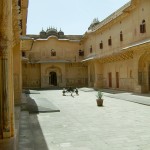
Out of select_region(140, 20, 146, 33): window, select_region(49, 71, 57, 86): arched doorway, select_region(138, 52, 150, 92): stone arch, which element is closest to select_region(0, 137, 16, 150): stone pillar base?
select_region(140, 20, 146, 33): window

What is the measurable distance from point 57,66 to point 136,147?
27.7 m

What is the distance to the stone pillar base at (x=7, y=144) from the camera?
14.8 feet

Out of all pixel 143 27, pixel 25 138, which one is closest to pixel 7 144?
pixel 25 138

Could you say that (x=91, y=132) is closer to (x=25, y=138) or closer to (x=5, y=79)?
(x=25, y=138)

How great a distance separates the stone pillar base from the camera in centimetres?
451

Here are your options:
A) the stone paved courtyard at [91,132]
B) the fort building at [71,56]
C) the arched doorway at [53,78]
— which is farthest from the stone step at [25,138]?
the arched doorway at [53,78]

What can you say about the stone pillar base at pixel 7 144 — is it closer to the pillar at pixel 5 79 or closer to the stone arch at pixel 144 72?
the pillar at pixel 5 79

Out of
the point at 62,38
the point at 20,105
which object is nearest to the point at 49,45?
the point at 62,38

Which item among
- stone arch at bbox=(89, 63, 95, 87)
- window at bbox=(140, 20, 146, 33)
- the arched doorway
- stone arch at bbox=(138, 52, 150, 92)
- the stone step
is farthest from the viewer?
the arched doorway

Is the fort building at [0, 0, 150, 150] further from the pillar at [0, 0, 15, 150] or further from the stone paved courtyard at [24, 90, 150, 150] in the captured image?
the stone paved courtyard at [24, 90, 150, 150]

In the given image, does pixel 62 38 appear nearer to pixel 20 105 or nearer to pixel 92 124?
pixel 20 105

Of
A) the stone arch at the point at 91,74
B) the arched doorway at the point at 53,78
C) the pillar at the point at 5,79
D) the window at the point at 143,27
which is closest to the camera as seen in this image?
the pillar at the point at 5,79

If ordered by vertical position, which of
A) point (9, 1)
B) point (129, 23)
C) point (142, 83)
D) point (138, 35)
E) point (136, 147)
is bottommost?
point (136, 147)

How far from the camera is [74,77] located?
33.9 m
